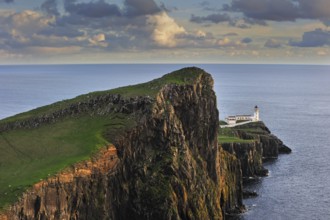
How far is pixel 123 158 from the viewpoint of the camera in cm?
7938

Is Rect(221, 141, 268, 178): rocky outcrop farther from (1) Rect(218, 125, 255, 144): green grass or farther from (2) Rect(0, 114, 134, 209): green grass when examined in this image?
(2) Rect(0, 114, 134, 209): green grass

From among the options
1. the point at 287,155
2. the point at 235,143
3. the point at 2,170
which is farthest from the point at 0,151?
the point at 287,155

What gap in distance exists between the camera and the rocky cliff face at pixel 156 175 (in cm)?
6731

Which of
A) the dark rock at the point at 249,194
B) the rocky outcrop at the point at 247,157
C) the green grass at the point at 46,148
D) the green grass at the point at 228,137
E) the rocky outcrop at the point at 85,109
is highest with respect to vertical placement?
the rocky outcrop at the point at 85,109

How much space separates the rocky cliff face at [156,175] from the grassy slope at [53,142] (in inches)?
64.9

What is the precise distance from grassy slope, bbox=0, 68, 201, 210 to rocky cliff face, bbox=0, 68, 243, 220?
1649 mm

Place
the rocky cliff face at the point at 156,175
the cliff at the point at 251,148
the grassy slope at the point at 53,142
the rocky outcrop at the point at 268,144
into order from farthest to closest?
the rocky outcrop at the point at 268,144 → the cliff at the point at 251,148 → the rocky cliff face at the point at 156,175 → the grassy slope at the point at 53,142

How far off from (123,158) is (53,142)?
12.1m

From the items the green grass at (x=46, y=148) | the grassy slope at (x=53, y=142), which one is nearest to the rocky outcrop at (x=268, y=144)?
the grassy slope at (x=53, y=142)

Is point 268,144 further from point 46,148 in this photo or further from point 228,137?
point 46,148

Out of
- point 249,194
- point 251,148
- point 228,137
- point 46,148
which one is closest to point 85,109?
point 46,148

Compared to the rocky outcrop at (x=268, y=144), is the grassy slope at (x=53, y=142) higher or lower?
higher

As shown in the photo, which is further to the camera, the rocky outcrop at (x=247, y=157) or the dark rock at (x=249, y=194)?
the rocky outcrop at (x=247, y=157)

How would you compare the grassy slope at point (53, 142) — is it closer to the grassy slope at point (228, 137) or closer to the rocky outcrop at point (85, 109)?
the rocky outcrop at point (85, 109)
